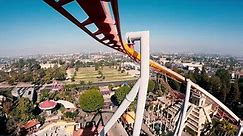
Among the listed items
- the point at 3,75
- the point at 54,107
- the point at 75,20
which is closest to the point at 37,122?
the point at 54,107

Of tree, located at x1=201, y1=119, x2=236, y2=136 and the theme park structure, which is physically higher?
the theme park structure

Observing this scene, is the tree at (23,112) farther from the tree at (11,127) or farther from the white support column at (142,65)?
the white support column at (142,65)

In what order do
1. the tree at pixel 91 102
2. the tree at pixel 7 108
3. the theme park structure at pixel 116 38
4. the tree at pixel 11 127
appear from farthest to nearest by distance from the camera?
1. the tree at pixel 91 102
2. the tree at pixel 7 108
3. the tree at pixel 11 127
4. the theme park structure at pixel 116 38

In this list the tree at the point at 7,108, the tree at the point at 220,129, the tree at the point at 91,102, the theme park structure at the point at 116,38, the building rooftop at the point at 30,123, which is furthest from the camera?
the tree at the point at 91,102

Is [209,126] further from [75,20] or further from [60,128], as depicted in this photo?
[75,20]

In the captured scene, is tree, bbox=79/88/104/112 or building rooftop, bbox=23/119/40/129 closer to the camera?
building rooftop, bbox=23/119/40/129

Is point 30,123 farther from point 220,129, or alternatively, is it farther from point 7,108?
point 220,129

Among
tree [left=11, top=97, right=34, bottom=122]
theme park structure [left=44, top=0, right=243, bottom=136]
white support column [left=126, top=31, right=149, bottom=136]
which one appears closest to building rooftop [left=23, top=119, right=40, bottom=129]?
tree [left=11, top=97, right=34, bottom=122]

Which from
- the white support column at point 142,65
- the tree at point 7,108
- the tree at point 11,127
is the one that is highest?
the white support column at point 142,65

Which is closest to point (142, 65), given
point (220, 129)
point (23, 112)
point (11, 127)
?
point (220, 129)

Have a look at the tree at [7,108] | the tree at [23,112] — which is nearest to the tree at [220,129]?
the tree at [23,112]

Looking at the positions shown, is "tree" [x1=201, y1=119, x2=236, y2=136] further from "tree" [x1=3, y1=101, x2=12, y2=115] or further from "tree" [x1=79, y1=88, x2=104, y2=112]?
"tree" [x1=3, y1=101, x2=12, y2=115]
